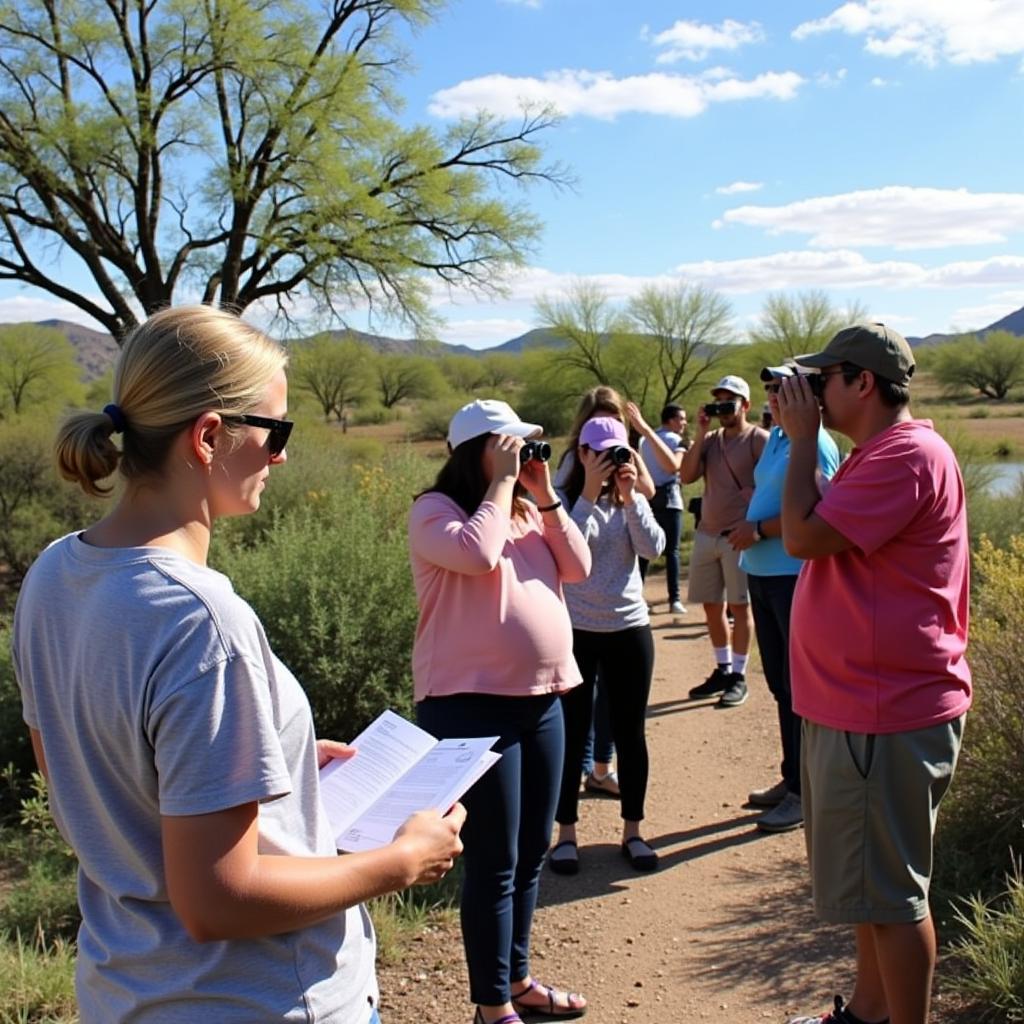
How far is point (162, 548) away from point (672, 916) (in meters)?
3.24

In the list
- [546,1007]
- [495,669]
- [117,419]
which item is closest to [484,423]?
[495,669]

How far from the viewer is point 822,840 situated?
263 centimetres

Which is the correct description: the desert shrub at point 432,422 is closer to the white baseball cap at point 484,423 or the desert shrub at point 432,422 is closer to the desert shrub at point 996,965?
the white baseball cap at point 484,423

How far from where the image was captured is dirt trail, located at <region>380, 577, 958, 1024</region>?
10.8ft

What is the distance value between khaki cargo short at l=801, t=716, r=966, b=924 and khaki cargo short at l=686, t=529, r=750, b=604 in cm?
398

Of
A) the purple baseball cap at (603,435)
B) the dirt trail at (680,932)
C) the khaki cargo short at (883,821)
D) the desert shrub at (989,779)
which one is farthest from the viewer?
the purple baseball cap at (603,435)

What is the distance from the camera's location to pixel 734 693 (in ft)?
21.7

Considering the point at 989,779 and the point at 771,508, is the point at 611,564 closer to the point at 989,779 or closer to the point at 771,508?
the point at 771,508

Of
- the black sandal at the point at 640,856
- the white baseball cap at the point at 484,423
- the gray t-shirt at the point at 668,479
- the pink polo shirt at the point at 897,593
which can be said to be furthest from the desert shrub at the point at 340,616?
the gray t-shirt at the point at 668,479

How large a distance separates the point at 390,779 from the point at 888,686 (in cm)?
141

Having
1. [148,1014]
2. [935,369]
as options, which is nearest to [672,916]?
[148,1014]

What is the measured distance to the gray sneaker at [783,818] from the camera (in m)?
4.61

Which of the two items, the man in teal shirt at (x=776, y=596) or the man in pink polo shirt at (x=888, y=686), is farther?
the man in teal shirt at (x=776, y=596)

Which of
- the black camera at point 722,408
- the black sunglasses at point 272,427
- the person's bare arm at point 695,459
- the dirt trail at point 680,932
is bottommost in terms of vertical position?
the dirt trail at point 680,932
